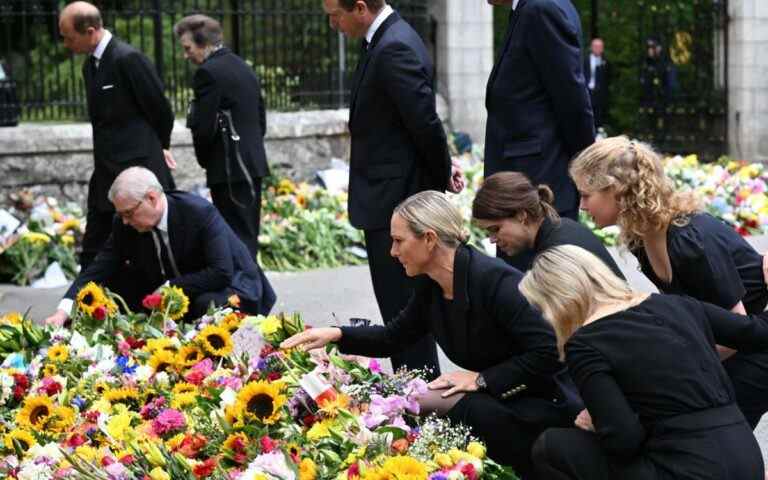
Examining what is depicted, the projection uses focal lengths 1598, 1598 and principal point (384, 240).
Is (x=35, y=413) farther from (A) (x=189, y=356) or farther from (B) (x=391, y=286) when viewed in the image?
(B) (x=391, y=286)

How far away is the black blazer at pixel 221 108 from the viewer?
930 centimetres

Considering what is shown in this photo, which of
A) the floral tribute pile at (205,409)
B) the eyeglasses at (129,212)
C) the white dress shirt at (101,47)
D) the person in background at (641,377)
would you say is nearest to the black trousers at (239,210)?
the white dress shirt at (101,47)

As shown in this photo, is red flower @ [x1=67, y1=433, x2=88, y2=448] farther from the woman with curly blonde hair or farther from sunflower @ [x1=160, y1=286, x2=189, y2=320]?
the woman with curly blonde hair

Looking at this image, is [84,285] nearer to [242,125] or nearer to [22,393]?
[22,393]

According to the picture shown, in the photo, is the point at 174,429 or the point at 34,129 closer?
the point at 174,429

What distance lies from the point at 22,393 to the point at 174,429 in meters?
1.01

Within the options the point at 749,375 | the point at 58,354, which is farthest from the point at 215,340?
the point at 749,375

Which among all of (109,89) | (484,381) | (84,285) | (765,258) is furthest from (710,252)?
(109,89)

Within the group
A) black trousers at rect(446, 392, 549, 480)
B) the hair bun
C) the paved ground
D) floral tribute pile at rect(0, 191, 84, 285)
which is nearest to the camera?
black trousers at rect(446, 392, 549, 480)

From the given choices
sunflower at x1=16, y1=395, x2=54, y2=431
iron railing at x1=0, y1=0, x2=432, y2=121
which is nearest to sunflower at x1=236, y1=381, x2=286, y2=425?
sunflower at x1=16, y1=395, x2=54, y2=431

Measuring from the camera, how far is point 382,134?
659cm

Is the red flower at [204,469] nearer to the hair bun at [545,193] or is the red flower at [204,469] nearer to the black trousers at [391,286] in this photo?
the hair bun at [545,193]

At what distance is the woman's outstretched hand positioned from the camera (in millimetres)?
5309

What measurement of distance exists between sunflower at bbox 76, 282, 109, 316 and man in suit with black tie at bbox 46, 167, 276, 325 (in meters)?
0.31
